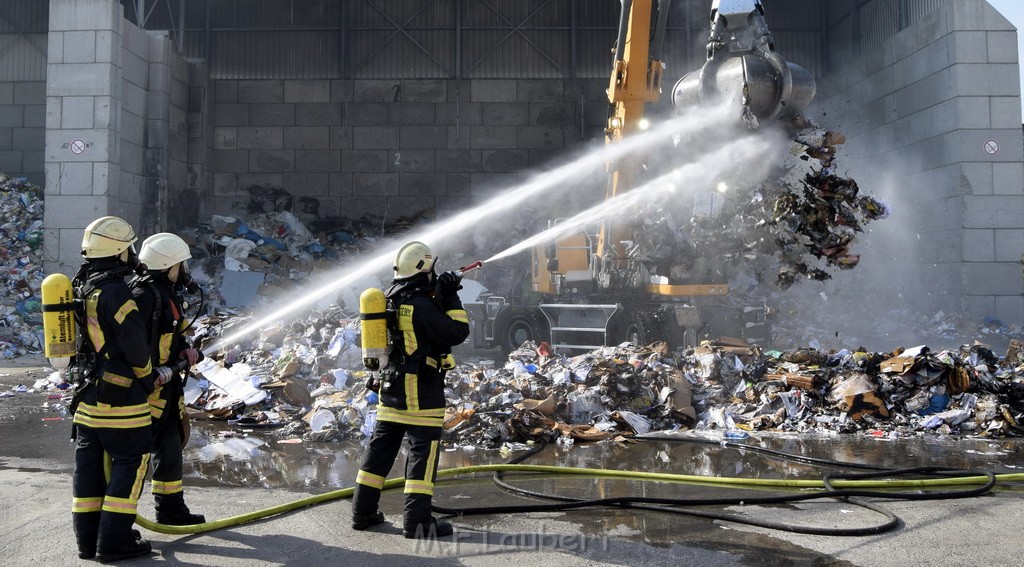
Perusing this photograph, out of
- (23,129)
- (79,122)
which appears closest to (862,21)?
(79,122)

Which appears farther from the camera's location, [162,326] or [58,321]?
[162,326]

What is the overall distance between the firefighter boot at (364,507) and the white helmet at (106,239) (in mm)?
1821

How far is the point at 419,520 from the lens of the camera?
4297mm

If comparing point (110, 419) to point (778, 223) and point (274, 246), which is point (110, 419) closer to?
point (778, 223)

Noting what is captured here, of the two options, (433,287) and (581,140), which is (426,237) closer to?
(581,140)

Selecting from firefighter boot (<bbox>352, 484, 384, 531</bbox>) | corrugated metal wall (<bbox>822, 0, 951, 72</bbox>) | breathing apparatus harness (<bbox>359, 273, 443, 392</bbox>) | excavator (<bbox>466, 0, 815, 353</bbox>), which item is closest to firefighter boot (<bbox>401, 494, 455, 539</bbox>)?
firefighter boot (<bbox>352, 484, 384, 531</bbox>)

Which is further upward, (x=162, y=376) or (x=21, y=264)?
(x=21, y=264)

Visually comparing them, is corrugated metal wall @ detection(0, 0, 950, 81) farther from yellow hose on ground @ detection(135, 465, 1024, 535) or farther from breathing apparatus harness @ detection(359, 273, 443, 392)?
breathing apparatus harness @ detection(359, 273, 443, 392)

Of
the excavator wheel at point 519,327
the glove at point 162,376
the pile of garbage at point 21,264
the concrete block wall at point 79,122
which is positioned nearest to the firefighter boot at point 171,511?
the glove at point 162,376

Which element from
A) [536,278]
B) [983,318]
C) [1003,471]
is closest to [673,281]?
[536,278]

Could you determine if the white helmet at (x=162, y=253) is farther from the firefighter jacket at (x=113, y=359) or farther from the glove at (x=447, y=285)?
the glove at (x=447, y=285)

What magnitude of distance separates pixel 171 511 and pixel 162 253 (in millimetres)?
1434

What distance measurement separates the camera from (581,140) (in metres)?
19.7

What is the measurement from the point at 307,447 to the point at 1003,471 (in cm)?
554
